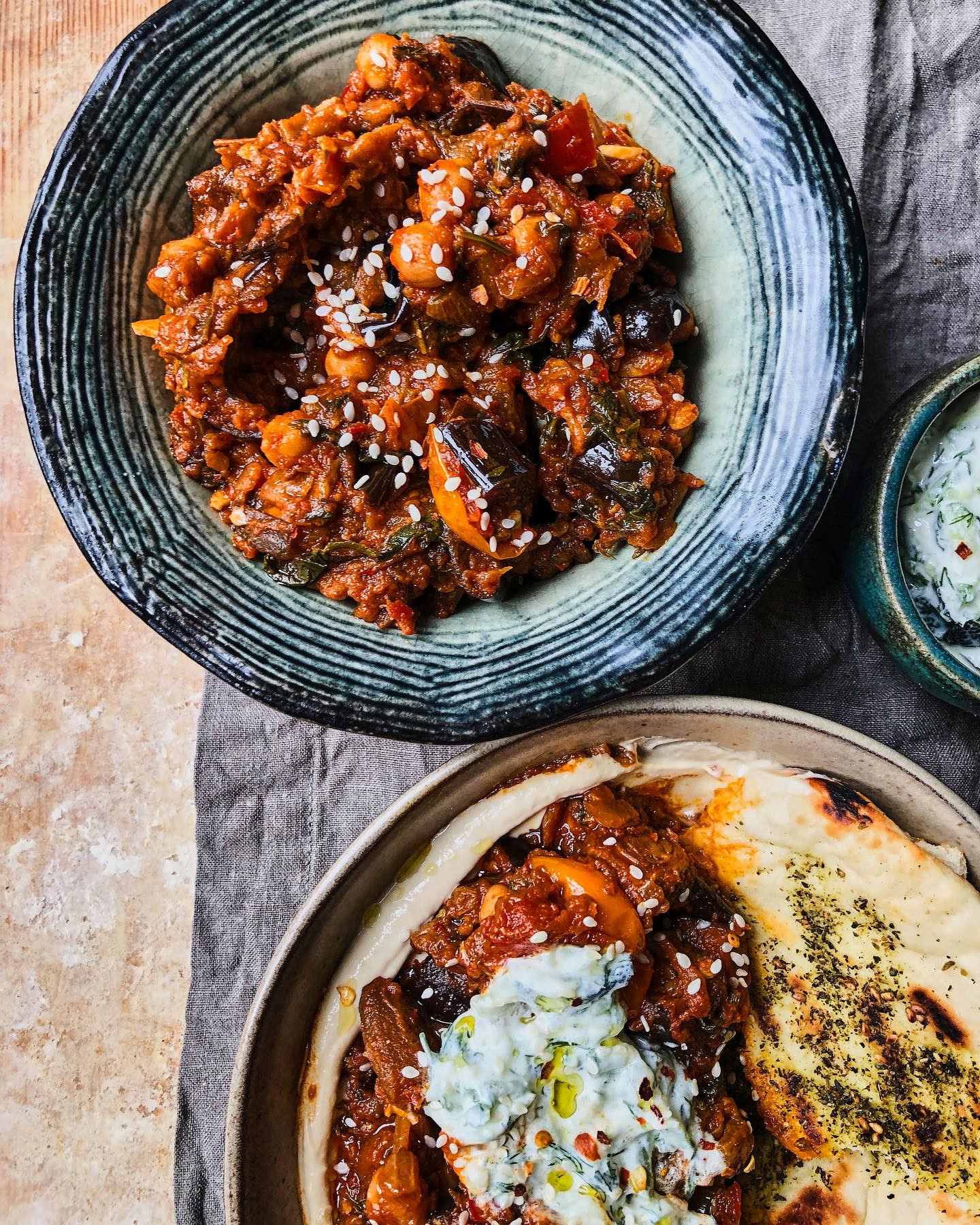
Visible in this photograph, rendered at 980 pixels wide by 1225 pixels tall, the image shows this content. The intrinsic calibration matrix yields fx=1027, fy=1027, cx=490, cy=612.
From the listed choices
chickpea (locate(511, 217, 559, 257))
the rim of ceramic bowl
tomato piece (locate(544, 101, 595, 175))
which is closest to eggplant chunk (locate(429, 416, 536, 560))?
chickpea (locate(511, 217, 559, 257))

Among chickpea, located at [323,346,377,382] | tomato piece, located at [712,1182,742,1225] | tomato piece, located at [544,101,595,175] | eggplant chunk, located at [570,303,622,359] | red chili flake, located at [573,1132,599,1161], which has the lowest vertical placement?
tomato piece, located at [712,1182,742,1225]

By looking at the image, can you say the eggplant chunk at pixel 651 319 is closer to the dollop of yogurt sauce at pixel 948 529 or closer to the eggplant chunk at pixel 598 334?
the eggplant chunk at pixel 598 334

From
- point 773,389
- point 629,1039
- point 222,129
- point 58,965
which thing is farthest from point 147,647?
point 773,389

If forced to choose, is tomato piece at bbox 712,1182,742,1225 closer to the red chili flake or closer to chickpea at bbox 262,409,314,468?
the red chili flake

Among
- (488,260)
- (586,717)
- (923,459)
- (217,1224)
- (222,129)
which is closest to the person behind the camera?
(488,260)

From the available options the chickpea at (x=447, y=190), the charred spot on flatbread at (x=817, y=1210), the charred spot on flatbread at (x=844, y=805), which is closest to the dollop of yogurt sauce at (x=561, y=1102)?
the charred spot on flatbread at (x=817, y=1210)

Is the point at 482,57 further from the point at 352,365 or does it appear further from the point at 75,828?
the point at 75,828

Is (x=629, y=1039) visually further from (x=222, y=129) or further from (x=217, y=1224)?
(x=222, y=129)
